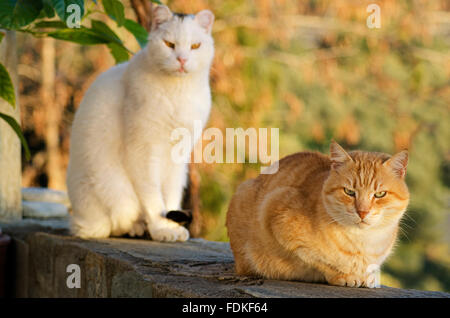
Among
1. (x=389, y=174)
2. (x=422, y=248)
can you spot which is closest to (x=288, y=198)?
(x=389, y=174)

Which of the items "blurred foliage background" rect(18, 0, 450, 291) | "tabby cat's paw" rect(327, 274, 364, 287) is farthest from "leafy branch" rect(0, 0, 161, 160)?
"blurred foliage background" rect(18, 0, 450, 291)

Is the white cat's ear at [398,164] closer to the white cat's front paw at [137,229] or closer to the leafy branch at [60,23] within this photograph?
the leafy branch at [60,23]

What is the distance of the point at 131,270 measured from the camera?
5.62 feet

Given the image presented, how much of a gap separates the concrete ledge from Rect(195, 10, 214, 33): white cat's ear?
2.90 ft

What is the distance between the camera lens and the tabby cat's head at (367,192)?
4.39ft

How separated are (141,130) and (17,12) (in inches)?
24.0

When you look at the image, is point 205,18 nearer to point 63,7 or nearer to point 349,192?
point 63,7

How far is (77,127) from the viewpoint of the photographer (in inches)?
92.8

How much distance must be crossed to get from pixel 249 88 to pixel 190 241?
3.52 meters

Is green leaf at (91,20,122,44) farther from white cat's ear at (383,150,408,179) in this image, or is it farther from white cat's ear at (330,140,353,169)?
white cat's ear at (383,150,408,179)

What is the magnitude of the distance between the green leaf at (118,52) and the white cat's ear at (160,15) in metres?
0.22

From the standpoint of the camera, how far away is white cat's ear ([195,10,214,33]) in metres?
2.32

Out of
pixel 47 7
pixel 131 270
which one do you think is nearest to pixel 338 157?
pixel 131 270
